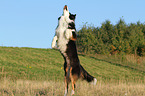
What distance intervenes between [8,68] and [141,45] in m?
33.7

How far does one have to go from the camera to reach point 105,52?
4012 centimetres

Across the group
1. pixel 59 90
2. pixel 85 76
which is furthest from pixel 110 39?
pixel 85 76

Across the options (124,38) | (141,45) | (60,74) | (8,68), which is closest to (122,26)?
(124,38)

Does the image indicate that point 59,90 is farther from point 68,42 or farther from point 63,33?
point 63,33

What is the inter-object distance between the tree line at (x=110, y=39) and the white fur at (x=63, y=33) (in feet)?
108

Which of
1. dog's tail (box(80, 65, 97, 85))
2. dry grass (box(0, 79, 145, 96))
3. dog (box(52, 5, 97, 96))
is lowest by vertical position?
dry grass (box(0, 79, 145, 96))

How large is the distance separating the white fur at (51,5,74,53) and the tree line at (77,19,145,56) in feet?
108

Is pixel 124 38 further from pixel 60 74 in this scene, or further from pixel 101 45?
pixel 60 74

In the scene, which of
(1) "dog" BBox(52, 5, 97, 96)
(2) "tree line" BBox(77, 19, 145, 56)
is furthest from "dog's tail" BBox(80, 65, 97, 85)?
(2) "tree line" BBox(77, 19, 145, 56)

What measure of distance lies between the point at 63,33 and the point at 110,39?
126 feet

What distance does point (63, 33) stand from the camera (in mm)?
5293

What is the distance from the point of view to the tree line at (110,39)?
3928cm

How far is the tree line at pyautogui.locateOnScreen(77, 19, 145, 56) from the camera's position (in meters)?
39.3

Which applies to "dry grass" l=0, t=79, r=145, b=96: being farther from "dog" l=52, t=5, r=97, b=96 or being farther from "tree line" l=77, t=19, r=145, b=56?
"tree line" l=77, t=19, r=145, b=56
